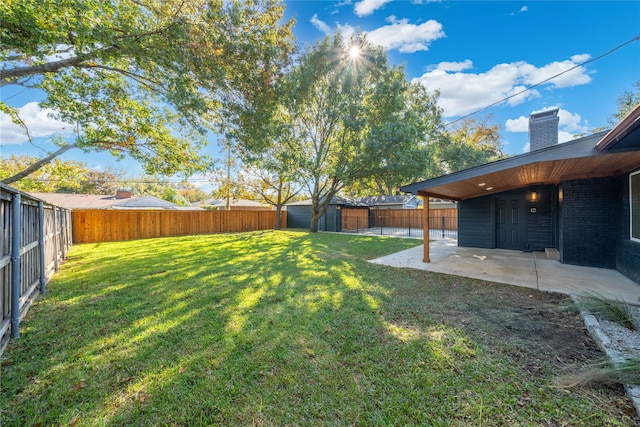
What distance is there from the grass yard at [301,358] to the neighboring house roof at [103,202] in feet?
40.4

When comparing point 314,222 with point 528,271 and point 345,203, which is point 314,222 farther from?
point 528,271

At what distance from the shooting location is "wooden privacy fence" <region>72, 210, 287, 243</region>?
35.3 feet

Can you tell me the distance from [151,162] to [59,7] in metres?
4.87

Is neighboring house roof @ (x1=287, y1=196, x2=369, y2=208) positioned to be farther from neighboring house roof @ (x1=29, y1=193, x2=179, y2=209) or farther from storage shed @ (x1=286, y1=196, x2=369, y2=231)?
Result: neighboring house roof @ (x1=29, y1=193, x2=179, y2=209)

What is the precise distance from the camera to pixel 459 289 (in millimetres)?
4316

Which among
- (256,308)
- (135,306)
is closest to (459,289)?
(256,308)

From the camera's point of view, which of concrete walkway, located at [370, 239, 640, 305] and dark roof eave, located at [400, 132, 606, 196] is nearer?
dark roof eave, located at [400, 132, 606, 196]

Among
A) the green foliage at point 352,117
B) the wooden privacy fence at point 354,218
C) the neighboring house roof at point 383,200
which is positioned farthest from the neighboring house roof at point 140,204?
the neighboring house roof at point 383,200

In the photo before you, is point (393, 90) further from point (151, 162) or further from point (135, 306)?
point (135, 306)

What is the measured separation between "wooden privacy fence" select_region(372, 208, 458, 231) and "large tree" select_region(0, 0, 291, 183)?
1306cm

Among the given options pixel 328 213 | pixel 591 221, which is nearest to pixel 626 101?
pixel 591 221

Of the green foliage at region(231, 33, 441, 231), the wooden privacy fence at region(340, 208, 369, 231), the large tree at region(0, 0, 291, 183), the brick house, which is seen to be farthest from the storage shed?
the large tree at region(0, 0, 291, 183)

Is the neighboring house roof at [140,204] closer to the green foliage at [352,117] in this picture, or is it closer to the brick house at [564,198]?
the green foliage at [352,117]

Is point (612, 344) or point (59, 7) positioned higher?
point (59, 7)
